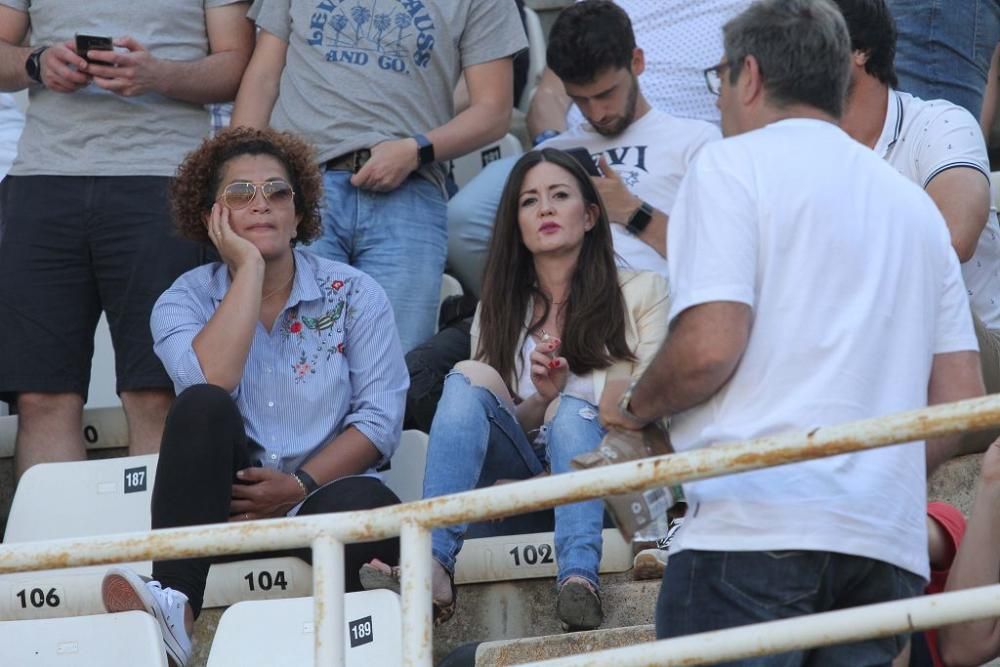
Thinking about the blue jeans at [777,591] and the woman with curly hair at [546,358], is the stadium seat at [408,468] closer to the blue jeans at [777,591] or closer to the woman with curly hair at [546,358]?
the woman with curly hair at [546,358]

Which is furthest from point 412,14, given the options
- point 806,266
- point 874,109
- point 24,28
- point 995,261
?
point 806,266

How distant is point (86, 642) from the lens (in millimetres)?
3365

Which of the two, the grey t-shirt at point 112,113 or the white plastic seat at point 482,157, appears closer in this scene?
the grey t-shirt at point 112,113

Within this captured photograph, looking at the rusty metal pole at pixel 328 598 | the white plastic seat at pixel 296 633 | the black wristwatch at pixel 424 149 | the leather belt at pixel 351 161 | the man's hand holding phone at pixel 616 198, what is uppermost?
the black wristwatch at pixel 424 149

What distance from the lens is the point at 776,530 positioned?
2.35 meters

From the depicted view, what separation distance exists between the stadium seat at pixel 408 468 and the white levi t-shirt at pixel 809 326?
2056 millimetres

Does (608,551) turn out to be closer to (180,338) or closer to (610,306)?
(610,306)

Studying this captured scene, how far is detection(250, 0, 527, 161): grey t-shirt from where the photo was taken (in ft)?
16.7

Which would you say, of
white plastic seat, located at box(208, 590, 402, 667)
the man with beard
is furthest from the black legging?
the man with beard

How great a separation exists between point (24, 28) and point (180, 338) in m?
1.38

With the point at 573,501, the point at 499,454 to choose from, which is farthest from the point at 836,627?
the point at 499,454

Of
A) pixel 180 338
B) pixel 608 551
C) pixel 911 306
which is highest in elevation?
pixel 911 306

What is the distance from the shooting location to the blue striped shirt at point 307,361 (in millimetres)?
4191

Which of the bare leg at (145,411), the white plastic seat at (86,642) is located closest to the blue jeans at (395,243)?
the bare leg at (145,411)
